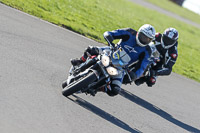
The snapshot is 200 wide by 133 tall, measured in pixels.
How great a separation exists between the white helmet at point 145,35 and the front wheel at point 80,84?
5.34ft

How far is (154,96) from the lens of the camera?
11266 mm

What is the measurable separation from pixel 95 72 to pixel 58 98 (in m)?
0.84

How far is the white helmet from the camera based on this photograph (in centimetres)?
878

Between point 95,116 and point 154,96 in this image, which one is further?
point 154,96

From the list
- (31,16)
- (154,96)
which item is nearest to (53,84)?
(154,96)

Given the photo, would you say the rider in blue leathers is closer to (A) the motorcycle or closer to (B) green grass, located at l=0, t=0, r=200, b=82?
(A) the motorcycle

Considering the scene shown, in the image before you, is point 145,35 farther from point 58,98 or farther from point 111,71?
point 58,98

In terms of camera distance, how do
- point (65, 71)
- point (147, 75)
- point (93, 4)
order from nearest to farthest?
point (65, 71), point (147, 75), point (93, 4)

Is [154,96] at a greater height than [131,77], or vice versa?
[131,77]

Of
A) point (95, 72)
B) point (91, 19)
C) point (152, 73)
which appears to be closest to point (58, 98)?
point (95, 72)

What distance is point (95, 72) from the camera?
25.7 ft

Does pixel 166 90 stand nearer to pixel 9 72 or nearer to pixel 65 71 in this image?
pixel 65 71

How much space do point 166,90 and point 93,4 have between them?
10.5 m

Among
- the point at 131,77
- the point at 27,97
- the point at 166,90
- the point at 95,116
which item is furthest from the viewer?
the point at 166,90
